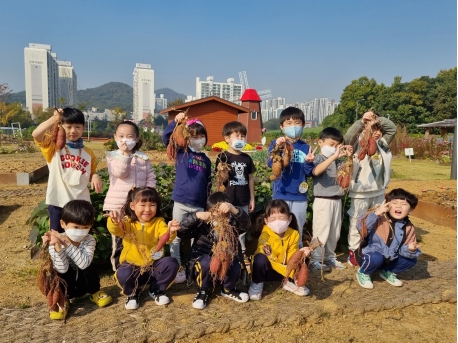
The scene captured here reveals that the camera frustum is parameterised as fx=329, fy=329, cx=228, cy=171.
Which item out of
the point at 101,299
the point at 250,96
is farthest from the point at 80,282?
the point at 250,96

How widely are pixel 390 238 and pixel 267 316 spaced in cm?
155

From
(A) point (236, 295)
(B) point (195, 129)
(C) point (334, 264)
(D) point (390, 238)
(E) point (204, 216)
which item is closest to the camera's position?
(E) point (204, 216)

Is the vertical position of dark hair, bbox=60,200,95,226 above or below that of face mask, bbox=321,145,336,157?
below

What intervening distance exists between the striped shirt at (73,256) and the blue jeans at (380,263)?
2.64m

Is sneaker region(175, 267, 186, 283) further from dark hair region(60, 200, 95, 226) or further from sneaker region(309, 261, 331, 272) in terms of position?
sneaker region(309, 261, 331, 272)

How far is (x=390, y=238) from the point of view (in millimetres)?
3375

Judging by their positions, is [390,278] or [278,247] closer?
[278,247]

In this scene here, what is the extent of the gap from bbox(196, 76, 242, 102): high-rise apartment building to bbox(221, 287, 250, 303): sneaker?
15241cm

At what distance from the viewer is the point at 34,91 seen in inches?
3816

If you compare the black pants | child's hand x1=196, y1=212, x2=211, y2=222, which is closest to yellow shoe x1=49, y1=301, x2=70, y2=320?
the black pants

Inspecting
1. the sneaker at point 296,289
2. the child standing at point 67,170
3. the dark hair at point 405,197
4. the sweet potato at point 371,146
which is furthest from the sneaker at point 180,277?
the sweet potato at point 371,146

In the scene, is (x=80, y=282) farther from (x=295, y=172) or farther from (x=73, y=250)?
(x=295, y=172)

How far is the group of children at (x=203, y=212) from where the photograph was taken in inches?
111

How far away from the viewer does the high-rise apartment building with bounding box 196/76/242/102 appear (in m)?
154
